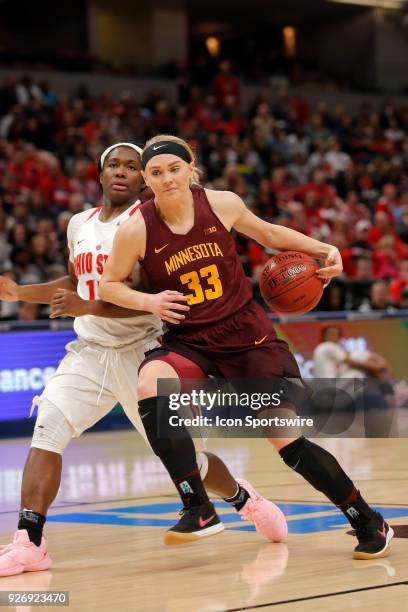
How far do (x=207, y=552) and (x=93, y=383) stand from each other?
0.95 meters

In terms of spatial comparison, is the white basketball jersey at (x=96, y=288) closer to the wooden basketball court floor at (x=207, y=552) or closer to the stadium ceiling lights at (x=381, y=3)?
the wooden basketball court floor at (x=207, y=552)

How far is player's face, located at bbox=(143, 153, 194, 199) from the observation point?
16.1 ft

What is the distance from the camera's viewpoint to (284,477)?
8008 mm

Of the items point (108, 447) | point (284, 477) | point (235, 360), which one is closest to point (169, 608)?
point (235, 360)

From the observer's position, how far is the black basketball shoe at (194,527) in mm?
4707

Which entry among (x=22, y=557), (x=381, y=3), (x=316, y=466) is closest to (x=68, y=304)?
(x=22, y=557)

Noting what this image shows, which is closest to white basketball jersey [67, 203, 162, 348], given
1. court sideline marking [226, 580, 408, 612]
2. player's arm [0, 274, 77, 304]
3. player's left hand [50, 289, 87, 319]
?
player's arm [0, 274, 77, 304]

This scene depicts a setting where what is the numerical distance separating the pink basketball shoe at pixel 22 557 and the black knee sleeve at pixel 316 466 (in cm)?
113

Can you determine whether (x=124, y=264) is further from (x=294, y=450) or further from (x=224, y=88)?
(x=224, y=88)

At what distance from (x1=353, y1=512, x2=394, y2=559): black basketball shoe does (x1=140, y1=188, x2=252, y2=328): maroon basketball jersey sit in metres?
1.11

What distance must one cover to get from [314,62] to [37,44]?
7493 millimetres

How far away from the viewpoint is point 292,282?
197 inches

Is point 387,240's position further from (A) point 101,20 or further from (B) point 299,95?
(A) point 101,20

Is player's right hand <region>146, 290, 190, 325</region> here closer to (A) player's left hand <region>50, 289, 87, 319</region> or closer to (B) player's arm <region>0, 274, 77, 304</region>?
(A) player's left hand <region>50, 289, 87, 319</region>
